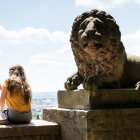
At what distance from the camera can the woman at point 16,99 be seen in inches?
283

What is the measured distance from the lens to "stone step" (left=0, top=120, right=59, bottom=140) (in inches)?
259

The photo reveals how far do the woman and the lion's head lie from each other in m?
1.54

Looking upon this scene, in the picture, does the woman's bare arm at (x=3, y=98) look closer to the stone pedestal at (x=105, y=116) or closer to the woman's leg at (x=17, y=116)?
the woman's leg at (x=17, y=116)

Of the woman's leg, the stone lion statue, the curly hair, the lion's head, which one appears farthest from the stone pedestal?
the curly hair

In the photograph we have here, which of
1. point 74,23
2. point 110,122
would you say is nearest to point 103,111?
point 110,122

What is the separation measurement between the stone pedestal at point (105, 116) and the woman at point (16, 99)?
4.07ft

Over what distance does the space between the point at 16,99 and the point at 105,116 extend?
2.14 m

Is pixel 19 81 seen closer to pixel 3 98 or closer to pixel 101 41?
pixel 3 98

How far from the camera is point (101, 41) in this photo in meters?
6.17

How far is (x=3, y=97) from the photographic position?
727cm

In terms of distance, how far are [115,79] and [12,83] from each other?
2093 mm

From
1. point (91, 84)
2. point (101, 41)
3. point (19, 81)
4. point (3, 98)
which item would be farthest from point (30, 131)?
point (101, 41)

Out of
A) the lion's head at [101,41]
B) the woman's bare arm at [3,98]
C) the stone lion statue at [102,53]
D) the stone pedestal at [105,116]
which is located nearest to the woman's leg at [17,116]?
the woman's bare arm at [3,98]

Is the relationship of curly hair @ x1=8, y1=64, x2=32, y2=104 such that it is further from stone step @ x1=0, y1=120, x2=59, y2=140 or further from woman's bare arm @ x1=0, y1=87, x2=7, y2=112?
stone step @ x1=0, y1=120, x2=59, y2=140
